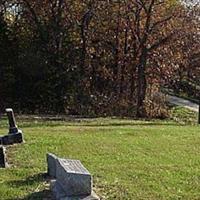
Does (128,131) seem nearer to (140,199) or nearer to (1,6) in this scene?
(140,199)

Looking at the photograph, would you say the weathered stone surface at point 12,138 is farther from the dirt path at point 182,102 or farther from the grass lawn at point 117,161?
the dirt path at point 182,102

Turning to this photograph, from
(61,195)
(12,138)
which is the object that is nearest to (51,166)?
(61,195)

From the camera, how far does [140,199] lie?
7.61 m

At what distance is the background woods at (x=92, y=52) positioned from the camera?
26.7 meters

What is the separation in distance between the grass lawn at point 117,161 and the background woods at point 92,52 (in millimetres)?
11448

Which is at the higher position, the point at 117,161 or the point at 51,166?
the point at 51,166

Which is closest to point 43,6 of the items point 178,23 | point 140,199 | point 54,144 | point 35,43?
point 35,43

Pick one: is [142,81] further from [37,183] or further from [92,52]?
[37,183]

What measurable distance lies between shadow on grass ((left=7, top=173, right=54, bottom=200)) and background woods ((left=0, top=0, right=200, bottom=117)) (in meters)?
16.8

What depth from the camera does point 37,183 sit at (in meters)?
8.56

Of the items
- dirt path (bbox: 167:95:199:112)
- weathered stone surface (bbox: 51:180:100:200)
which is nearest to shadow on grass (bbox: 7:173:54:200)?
weathered stone surface (bbox: 51:180:100:200)

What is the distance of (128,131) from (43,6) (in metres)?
14.5

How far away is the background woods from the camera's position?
87.7 feet

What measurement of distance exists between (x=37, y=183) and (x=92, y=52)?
20267 millimetres
